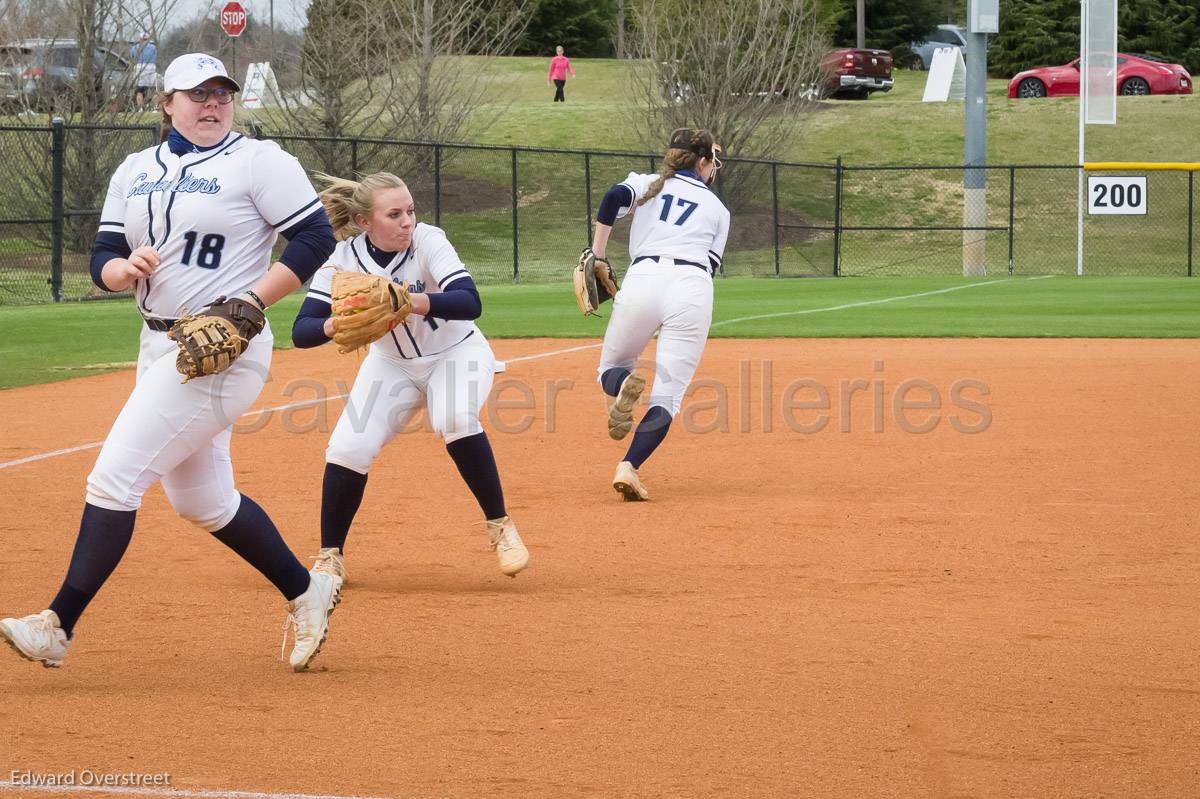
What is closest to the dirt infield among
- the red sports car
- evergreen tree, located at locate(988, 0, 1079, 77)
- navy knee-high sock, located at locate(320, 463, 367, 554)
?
navy knee-high sock, located at locate(320, 463, 367, 554)

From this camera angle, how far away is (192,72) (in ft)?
14.9

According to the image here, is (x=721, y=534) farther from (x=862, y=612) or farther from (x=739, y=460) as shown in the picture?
(x=739, y=460)

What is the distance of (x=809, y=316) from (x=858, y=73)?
31875mm

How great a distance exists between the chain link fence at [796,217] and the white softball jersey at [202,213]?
19813 mm

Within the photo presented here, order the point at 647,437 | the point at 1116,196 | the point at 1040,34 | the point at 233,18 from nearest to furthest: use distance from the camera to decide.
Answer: the point at 647,437 < the point at 1116,196 < the point at 233,18 < the point at 1040,34

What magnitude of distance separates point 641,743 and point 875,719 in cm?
69

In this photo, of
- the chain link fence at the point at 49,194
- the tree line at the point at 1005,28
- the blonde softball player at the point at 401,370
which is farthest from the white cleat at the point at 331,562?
the tree line at the point at 1005,28

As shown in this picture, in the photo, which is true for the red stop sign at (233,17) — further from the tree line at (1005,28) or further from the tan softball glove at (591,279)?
the tree line at (1005,28)

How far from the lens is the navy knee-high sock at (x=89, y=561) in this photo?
14.6ft

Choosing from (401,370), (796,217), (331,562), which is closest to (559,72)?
(796,217)

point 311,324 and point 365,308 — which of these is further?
point 311,324

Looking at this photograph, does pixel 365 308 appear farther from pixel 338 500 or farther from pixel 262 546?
pixel 338 500


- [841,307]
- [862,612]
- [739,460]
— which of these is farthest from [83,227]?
[862,612]

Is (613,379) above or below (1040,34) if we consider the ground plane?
below
